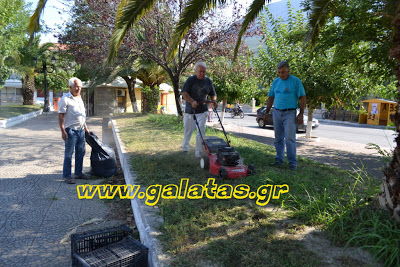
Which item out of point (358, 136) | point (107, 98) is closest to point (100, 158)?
point (358, 136)

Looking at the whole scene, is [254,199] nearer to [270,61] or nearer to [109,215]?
[109,215]

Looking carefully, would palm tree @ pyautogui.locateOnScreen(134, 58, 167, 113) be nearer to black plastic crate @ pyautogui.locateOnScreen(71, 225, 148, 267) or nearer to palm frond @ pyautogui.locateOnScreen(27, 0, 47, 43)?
palm frond @ pyautogui.locateOnScreen(27, 0, 47, 43)

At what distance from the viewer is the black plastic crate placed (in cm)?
263

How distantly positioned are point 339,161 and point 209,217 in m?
5.59

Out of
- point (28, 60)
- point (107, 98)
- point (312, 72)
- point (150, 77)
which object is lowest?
point (107, 98)

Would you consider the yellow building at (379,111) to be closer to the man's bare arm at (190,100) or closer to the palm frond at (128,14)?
the man's bare arm at (190,100)

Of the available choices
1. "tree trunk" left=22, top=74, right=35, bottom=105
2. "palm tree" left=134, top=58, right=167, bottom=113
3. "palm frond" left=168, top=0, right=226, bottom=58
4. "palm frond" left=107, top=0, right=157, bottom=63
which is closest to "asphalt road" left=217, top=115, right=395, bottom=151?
"palm tree" left=134, top=58, right=167, bottom=113

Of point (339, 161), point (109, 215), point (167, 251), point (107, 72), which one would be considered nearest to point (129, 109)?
point (107, 72)

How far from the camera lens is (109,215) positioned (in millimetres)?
4418

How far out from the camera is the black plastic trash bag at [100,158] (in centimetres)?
601

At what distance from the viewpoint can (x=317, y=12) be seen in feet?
21.4

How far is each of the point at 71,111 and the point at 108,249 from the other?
3.42 m

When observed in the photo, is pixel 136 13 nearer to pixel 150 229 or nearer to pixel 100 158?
pixel 100 158

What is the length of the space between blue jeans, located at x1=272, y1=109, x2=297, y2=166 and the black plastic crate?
3.42m
